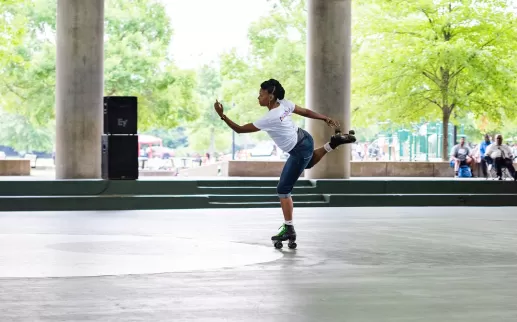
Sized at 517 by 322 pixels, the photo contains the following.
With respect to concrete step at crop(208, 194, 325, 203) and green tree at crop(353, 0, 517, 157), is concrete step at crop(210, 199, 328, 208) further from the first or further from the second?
green tree at crop(353, 0, 517, 157)

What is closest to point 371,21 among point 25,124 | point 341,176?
point 341,176

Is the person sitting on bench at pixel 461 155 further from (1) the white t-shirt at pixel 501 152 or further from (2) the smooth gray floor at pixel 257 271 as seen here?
(2) the smooth gray floor at pixel 257 271

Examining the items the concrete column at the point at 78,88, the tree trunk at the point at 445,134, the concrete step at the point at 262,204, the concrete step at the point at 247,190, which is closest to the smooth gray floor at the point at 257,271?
the concrete step at the point at 262,204

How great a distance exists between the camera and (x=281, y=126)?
460 inches

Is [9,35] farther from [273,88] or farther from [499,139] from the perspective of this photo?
[273,88]

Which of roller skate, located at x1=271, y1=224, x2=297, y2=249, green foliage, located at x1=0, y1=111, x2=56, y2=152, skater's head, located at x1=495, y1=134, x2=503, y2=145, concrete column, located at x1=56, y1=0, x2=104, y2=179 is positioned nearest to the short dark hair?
roller skate, located at x1=271, y1=224, x2=297, y2=249

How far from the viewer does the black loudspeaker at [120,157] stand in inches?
870

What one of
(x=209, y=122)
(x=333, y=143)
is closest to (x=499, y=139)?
(x=333, y=143)

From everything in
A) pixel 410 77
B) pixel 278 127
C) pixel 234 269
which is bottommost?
pixel 234 269

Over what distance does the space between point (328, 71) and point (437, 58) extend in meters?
9.81

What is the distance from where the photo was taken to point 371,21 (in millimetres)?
35719

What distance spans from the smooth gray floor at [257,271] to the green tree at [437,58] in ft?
56.9

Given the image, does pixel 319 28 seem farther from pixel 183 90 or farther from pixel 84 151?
pixel 183 90

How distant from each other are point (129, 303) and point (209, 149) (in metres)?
75.0
